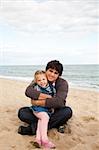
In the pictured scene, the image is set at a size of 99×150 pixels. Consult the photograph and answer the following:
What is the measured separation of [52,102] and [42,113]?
208 millimetres

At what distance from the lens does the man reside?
15.4 ft

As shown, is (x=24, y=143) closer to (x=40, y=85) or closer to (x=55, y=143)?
(x=55, y=143)

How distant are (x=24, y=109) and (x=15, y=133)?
43 cm

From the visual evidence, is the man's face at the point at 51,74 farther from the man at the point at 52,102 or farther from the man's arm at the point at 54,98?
the man's arm at the point at 54,98

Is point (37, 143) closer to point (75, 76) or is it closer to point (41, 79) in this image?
point (41, 79)

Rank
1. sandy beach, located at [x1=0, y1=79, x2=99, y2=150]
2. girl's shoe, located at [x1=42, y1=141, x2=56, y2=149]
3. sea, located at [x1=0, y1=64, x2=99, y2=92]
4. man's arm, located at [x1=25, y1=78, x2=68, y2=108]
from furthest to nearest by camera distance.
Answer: sea, located at [x1=0, y1=64, x2=99, y2=92] → man's arm, located at [x1=25, y1=78, x2=68, y2=108] → sandy beach, located at [x1=0, y1=79, x2=99, y2=150] → girl's shoe, located at [x1=42, y1=141, x2=56, y2=149]

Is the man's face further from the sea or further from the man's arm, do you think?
the sea

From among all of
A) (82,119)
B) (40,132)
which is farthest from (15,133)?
(82,119)

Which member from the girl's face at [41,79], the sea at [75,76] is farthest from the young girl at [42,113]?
the sea at [75,76]

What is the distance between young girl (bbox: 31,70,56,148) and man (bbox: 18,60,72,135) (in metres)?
0.09

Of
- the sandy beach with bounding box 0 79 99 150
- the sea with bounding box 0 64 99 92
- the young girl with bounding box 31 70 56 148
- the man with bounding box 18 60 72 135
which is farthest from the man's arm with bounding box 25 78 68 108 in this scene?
the sea with bounding box 0 64 99 92

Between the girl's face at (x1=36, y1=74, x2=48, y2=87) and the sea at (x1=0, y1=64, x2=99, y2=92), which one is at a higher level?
the girl's face at (x1=36, y1=74, x2=48, y2=87)

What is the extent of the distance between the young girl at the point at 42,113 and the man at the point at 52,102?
0.09 m

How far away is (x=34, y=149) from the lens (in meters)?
4.39
